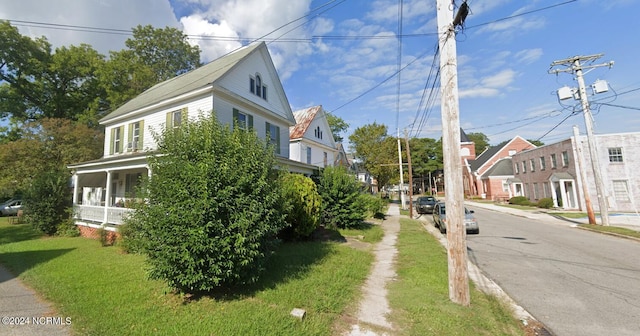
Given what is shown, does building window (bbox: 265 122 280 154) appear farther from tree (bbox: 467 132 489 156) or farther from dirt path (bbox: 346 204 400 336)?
tree (bbox: 467 132 489 156)

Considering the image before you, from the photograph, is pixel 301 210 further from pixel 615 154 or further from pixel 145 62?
pixel 145 62

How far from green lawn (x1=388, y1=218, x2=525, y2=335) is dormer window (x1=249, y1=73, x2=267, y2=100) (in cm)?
1273

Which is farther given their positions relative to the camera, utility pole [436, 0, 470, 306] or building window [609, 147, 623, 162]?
building window [609, 147, 623, 162]

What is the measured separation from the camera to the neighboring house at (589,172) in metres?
20.8

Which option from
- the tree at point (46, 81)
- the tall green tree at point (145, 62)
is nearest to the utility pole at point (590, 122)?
the tall green tree at point (145, 62)

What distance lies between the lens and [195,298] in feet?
16.7

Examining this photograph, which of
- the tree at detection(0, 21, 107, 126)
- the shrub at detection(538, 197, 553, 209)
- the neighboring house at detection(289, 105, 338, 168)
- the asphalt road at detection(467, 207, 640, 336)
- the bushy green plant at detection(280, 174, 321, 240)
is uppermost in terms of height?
the tree at detection(0, 21, 107, 126)

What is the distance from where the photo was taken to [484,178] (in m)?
41.8

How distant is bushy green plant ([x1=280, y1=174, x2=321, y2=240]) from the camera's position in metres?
9.95

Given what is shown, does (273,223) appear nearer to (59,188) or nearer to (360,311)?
(360,311)

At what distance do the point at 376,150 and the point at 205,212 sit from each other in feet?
101

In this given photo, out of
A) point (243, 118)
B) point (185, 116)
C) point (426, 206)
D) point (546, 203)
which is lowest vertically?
point (546, 203)

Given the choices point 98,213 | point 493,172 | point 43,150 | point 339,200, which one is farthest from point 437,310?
point 493,172

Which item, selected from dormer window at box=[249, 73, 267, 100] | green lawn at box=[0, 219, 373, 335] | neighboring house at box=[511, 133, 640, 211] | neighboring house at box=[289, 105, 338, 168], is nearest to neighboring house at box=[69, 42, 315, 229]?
dormer window at box=[249, 73, 267, 100]
